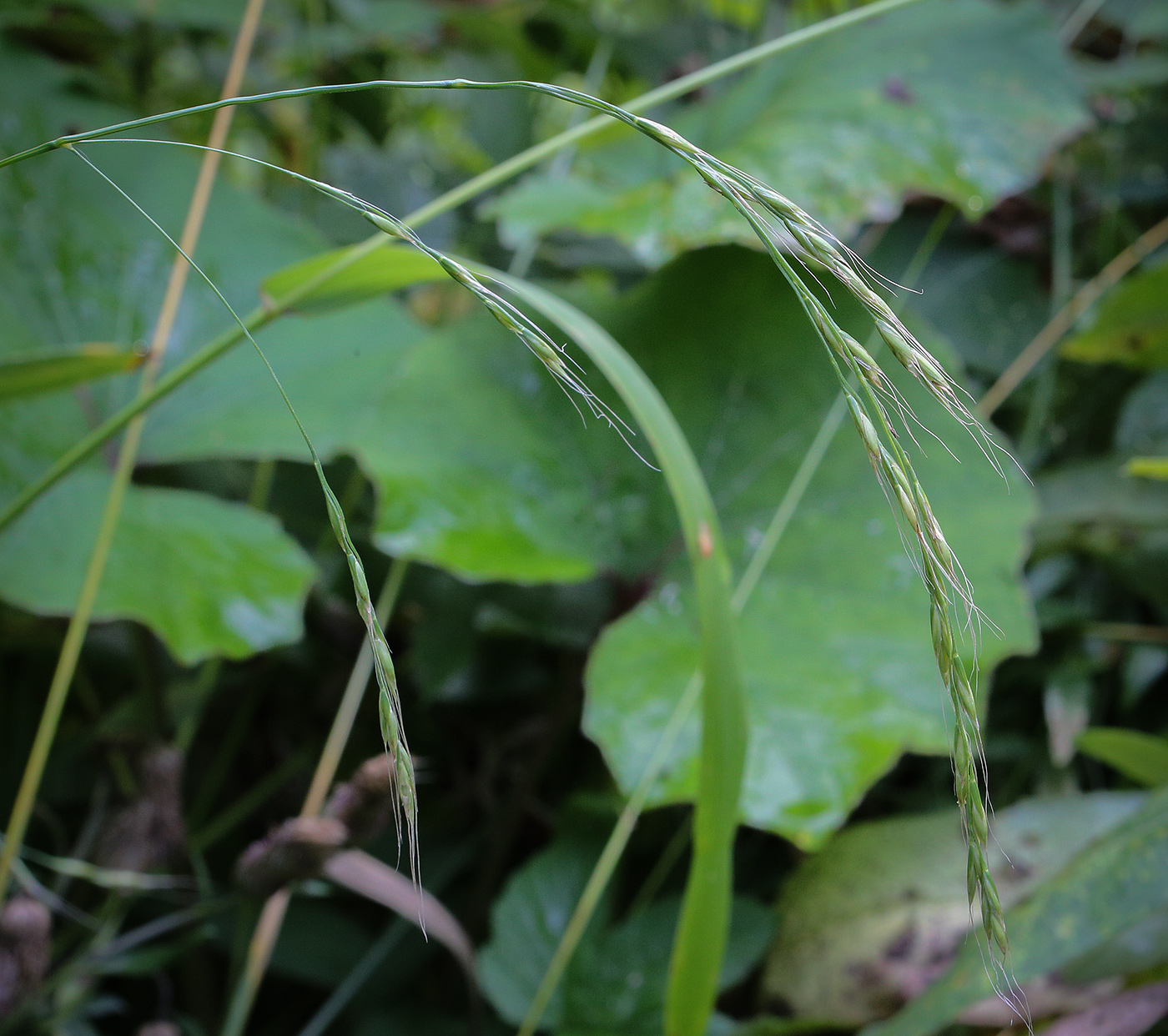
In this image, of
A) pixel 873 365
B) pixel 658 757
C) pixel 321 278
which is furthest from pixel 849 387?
pixel 658 757

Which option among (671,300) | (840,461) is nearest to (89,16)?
(671,300)

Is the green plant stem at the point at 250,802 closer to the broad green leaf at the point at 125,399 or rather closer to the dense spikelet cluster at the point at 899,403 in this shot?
the broad green leaf at the point at 125,399

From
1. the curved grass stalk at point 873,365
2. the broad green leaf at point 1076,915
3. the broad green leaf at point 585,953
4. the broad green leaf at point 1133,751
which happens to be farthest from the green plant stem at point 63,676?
the broad green leaf at point 1133,751

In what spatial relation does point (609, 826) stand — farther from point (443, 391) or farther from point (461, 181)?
point (461, 181)

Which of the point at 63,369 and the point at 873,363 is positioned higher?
the point at 873,363

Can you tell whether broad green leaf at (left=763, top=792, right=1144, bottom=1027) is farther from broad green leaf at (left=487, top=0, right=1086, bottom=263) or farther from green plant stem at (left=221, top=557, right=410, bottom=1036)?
broad green leaf at (left=487, top=0, right=1086, bottom=263)

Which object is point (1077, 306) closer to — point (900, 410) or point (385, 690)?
point (900, 410)

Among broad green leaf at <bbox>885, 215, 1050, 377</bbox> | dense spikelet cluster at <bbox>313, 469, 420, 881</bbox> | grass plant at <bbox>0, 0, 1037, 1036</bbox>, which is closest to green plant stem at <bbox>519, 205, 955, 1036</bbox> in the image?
grass plant at <bbox>0, 0, 1037, 1036</bbox>
